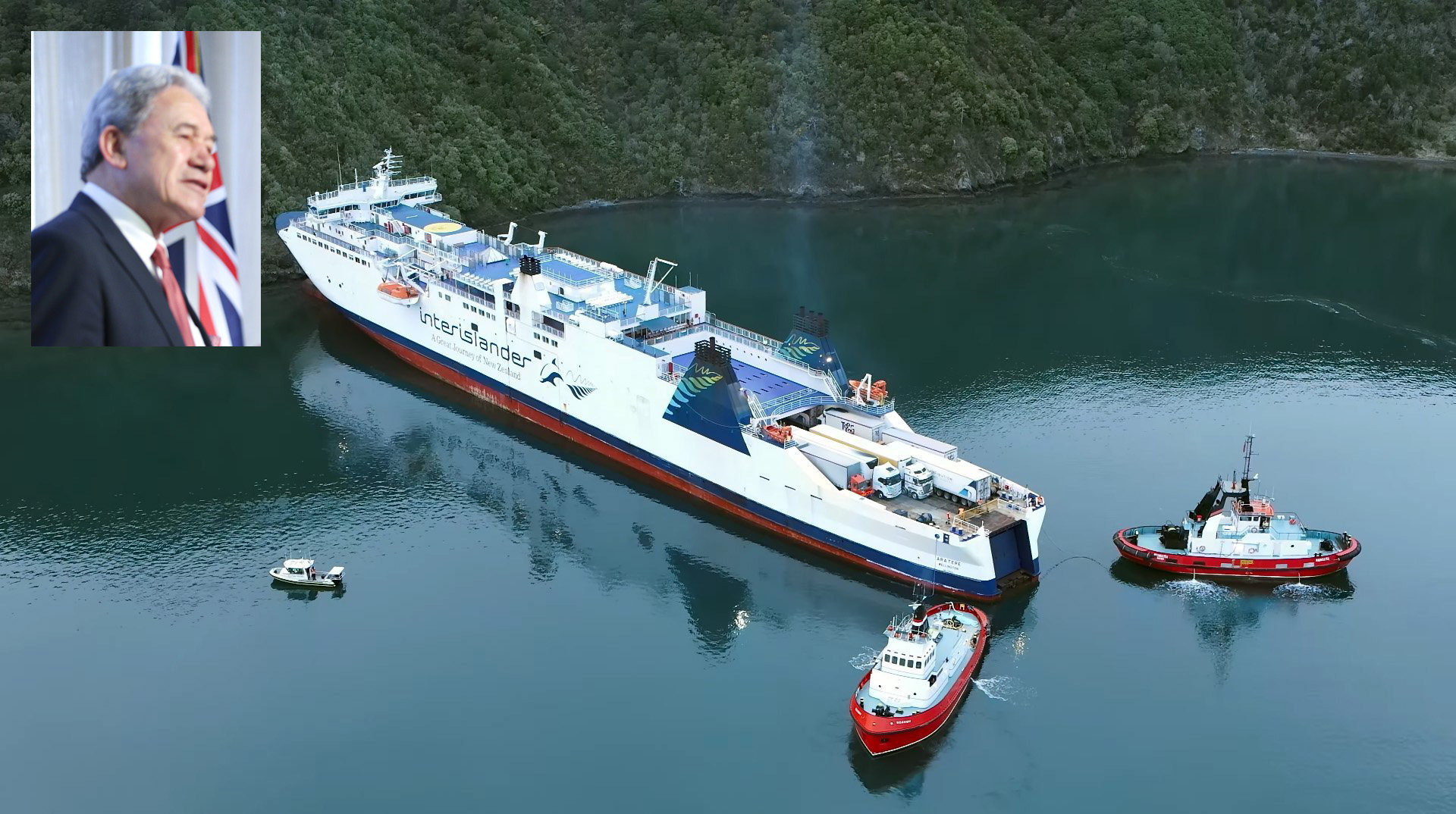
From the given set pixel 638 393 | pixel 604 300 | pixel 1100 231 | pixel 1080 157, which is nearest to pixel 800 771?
pixel 638 393

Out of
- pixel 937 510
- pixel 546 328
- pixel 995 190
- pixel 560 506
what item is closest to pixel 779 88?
pixel 995 190

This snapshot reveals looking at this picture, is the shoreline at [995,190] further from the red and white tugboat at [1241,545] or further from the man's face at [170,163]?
A: the red and white tugboat at [1241,545]

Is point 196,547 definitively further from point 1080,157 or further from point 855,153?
point 1080,157

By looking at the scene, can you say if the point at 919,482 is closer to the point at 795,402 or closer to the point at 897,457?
the point at 897,457

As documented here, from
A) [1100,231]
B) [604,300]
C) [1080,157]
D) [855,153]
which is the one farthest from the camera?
[1080,157]

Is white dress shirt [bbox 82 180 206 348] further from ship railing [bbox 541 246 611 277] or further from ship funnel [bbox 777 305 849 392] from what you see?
ship funnel [bbox 777 305 849 392]

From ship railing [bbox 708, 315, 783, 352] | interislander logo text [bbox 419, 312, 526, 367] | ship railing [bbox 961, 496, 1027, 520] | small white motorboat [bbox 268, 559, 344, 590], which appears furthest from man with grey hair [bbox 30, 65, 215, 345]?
ship railing [bbox 961, 496, 1027, 520]
